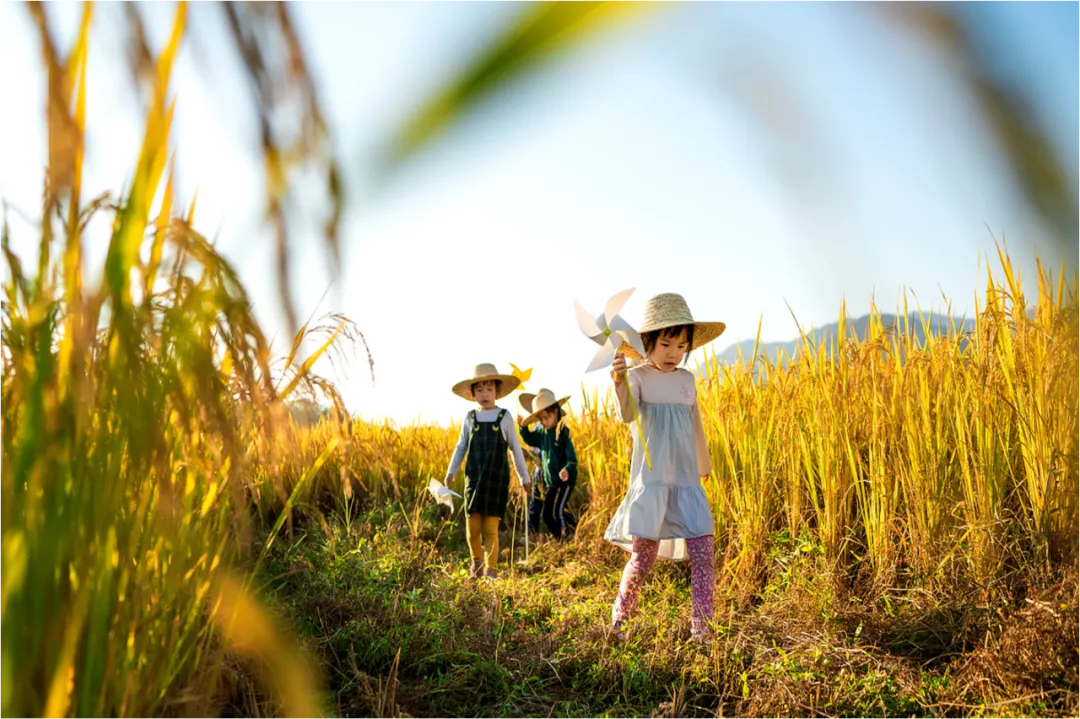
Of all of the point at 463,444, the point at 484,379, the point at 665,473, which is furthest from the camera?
the point at 484,379

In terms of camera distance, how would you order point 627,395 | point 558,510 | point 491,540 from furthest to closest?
point 558,510 → point 491,540 → point 627,395

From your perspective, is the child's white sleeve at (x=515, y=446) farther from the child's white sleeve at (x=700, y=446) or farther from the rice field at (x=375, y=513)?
the child's white sleeve at (x=700, y=446)

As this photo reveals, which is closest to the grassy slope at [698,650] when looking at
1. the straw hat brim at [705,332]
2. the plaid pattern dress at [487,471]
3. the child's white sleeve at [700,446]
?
the child's white sleeve at [700,446]

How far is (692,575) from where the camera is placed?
11.6ft

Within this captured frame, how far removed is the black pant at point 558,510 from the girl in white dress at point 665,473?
7.54 feet

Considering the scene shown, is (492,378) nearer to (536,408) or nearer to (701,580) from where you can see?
(536,408)

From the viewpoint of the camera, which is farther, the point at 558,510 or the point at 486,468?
the point at 558,510

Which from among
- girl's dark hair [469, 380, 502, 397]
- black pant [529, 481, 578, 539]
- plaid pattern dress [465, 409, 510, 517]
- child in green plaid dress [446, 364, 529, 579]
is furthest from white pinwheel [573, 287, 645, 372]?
black pant [529, 481, 578, 539]

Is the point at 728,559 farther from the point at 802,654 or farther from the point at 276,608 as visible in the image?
the point at 276,608

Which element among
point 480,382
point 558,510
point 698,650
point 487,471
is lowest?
point 698,650

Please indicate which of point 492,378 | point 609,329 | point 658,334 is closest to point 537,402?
point 492,378

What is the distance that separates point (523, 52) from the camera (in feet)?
0.88

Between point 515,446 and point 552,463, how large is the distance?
2.46 ft

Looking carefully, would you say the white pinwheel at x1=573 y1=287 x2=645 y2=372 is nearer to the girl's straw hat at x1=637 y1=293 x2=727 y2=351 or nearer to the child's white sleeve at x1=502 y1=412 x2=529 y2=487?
the girl's straw hat at x1=637 y1=293 x2=727 y2=351
